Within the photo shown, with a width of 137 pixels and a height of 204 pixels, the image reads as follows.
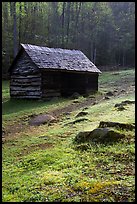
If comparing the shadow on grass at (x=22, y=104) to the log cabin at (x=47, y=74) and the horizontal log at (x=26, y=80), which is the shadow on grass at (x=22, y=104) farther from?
the horizontal log at (x=26, y=80)

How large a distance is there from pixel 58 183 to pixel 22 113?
1229 centimetres

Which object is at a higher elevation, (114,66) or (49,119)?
(114,66)

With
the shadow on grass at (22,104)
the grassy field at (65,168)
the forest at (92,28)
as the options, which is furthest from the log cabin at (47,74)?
the forest at (92,28)

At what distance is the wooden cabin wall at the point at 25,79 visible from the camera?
23311 mm

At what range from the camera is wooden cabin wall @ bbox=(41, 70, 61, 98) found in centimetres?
2327

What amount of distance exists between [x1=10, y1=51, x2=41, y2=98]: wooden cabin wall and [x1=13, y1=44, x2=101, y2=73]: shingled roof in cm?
57

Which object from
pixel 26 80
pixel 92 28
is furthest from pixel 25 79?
pixel 92 28

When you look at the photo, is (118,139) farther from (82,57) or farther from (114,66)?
(114,66)

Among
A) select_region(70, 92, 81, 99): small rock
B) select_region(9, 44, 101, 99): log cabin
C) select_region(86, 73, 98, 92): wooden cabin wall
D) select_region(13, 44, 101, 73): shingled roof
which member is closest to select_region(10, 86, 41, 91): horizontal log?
select_region(9, 44, 101, 99): log cabin

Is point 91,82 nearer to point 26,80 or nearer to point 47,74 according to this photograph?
point 47,74

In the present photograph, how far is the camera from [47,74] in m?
23.6

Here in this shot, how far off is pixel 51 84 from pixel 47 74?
884 mm

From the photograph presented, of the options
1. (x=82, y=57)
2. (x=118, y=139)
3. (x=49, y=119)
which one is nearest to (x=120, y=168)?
(x=118, y=139)

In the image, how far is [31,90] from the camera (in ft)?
77.1
